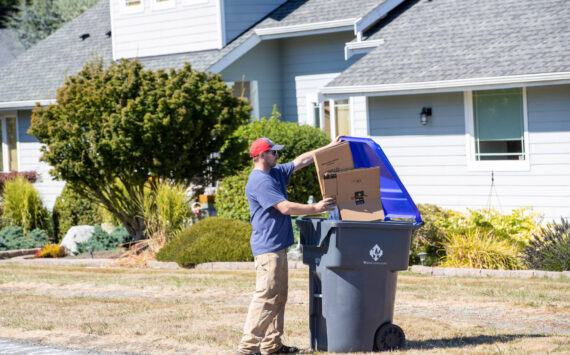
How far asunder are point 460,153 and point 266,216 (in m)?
8.63

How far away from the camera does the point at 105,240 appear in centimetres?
1653

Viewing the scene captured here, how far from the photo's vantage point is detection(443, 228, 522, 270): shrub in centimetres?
1210

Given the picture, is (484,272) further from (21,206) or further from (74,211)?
(21,206)

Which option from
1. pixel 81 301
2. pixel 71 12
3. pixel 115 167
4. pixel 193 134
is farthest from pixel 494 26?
pixel 71 12

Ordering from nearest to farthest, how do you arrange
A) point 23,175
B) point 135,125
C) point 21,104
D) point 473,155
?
point 135,125 < point 473,155 < point 21,104 < point 23,175

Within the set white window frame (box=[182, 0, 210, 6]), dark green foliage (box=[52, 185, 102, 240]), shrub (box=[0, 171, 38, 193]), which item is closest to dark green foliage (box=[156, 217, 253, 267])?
dark green foliage (box=[52, 185, 102, 240])

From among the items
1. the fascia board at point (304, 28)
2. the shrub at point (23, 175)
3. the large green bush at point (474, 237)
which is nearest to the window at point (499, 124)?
the large green bush at point (474, 237)

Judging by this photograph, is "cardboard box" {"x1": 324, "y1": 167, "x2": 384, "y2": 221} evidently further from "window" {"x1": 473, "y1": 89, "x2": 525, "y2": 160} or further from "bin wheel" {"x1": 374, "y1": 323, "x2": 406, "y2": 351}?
"window" {"x1": 473, "y1": 89, "x2": 525, "y2": 160}

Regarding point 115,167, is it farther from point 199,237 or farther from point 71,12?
point 71,12

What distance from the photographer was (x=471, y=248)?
1232 centimetres

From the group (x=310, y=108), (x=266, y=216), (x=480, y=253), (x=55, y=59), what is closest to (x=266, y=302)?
(x=266, y=216)

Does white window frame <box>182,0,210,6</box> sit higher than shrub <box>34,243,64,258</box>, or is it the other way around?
white window frame <box>182,0,210,6</box>

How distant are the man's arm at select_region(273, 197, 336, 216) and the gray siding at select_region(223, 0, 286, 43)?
41.6 feet

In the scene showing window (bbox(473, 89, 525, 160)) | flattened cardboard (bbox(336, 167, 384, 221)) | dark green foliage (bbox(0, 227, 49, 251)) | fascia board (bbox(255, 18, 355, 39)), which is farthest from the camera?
dark green foliage (bbox(0, 227, 49, 251))
